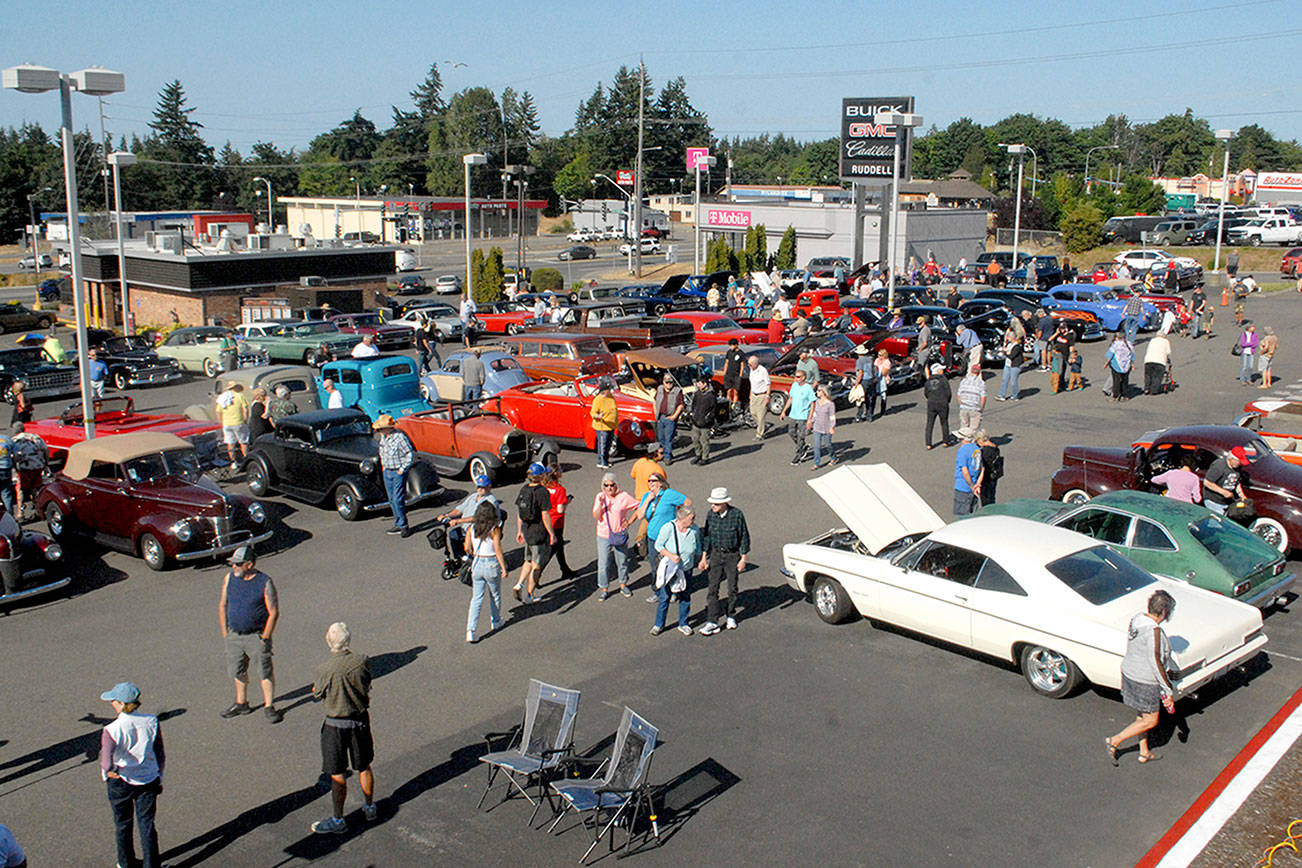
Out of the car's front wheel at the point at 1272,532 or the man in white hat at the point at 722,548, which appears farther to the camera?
the car's front wheel at the point at 1272,532

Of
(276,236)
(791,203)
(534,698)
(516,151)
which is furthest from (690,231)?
(534,698)

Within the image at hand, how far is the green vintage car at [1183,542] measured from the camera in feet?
37.0

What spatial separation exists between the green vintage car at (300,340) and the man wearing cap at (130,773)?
26166 mm

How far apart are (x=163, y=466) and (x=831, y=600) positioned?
9.82 metres

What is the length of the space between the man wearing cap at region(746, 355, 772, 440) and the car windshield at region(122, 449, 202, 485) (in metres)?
10.3

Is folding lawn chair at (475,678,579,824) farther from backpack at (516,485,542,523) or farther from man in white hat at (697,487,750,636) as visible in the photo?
backpack at (516,485,542,523)

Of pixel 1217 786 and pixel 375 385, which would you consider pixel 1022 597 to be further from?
pixel 375 385

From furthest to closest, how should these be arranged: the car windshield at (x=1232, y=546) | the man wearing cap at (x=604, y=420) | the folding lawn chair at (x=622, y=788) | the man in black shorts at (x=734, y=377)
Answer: the man in black shorts at (x=734, y=377), the man wearing cap at (x=604, y=420), the car windshield at (x=1232, y=546), the folding lawn chair at (x=622, y=788)

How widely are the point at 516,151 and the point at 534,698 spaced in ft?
433

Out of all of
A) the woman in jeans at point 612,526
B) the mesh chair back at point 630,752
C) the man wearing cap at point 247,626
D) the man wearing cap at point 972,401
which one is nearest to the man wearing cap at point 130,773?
the man wearing cap at point 247,626

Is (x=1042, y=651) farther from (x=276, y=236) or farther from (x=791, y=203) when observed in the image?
(x=791, y=203)

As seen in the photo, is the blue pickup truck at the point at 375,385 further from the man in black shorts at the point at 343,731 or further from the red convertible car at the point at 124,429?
→ the man in black shorts at the point at 343,731

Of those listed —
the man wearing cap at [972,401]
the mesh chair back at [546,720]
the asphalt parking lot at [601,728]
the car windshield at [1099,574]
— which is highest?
the man wearing cap at [972,401]

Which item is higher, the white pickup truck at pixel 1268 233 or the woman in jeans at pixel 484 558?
the white pickup truck at pixel 1268 233
